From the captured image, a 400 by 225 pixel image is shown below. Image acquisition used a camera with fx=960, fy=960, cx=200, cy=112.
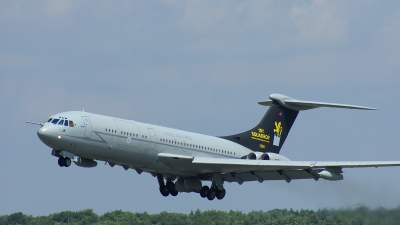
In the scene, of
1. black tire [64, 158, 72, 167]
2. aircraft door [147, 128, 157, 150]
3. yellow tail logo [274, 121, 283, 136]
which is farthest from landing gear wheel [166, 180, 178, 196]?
black tire [64, 158, 72, 167]

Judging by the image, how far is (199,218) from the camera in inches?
3248

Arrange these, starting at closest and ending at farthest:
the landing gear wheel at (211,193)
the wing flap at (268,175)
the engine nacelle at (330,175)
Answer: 1. the engine nacelle at (330,175)
2. the wing flap at (268,175)
3. the landing gear wheel at (211,193)

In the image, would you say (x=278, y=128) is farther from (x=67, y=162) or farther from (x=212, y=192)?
(x=67, y=162)

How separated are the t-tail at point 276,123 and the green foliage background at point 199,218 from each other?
206 inches

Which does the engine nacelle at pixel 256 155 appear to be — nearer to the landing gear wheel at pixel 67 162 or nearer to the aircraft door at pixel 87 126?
the aircraft door at pixel 87 126

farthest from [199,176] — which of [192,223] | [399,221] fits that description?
[192,223]

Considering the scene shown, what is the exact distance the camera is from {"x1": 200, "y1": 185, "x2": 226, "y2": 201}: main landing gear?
175 ft

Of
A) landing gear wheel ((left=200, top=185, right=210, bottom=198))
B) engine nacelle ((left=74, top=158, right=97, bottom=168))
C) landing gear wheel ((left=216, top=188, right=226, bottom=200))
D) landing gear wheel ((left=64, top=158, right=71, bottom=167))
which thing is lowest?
landing gear wheel ((left=216, top=188, right=226, bottom=200))

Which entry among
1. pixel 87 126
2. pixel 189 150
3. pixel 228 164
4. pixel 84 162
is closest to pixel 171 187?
pixel 189 150

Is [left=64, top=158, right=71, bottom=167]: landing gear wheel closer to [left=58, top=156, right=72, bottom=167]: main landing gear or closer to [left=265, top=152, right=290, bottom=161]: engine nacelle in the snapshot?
[left=58, top=156, right=72, bottom=167]: main landing gear

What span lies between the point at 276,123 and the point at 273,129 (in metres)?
0.41

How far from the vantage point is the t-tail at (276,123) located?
57.2 metres

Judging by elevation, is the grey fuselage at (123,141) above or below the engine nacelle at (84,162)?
above

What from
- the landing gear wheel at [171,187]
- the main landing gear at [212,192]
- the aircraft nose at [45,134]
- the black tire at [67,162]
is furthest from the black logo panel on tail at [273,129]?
the aircraft nose at [45,134]
